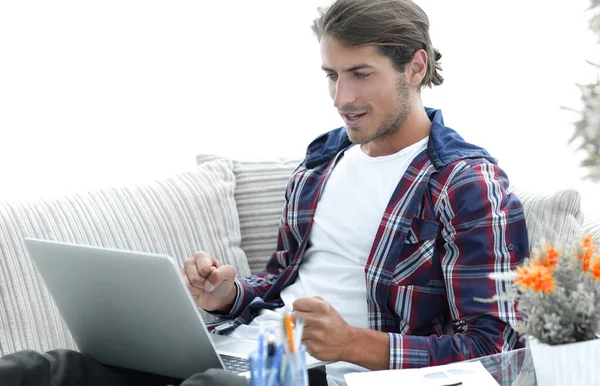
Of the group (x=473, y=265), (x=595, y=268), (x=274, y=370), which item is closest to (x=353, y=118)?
(x=473, y=265)

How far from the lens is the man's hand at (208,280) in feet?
5.45

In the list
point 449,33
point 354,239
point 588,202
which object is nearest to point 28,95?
point 354,239

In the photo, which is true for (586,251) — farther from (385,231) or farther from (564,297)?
(385,231)

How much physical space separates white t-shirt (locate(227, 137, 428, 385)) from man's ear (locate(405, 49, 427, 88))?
15 cm

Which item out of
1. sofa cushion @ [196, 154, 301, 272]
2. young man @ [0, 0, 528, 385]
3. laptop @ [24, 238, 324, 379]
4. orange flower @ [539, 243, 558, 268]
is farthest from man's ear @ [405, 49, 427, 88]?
orange flower @ [539, 243, 558, 268]

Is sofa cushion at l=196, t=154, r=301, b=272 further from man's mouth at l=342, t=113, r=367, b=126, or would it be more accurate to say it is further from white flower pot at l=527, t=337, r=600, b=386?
white flower pot at l=527, t=337, r=600, b=386

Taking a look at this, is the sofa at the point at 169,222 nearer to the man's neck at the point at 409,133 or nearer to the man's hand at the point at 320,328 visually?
the man's neck at the point at 409,133

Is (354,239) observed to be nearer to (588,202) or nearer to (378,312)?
(378,312)

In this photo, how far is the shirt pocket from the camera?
158 cm

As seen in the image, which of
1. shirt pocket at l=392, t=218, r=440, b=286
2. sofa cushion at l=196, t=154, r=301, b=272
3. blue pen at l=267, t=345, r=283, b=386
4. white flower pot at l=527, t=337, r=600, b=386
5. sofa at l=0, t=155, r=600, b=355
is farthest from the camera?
sofa cushion at l=196, t=154, r=301, b=272

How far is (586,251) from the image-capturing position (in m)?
1.04

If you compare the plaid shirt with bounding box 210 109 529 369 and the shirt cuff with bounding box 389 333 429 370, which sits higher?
the plaid shirt with bounding box 210 109 529 369

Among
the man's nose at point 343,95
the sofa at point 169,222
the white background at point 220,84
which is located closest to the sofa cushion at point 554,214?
the sofa at point 169,222

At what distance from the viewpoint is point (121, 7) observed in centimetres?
258
